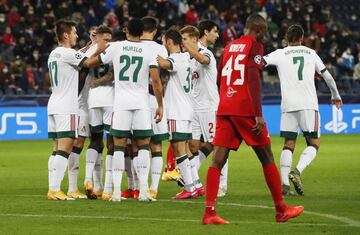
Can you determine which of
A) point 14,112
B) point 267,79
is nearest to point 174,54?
point 14,112

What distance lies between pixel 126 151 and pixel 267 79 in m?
20.1

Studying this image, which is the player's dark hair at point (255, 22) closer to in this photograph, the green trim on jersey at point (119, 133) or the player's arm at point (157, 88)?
the player's arm at point (157, 88)

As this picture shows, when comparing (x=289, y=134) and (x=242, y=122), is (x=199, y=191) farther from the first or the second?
(x=242, y=122)

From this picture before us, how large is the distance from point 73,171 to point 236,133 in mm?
3675

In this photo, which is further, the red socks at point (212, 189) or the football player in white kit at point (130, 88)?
the football player in white kit at point (130, 88)

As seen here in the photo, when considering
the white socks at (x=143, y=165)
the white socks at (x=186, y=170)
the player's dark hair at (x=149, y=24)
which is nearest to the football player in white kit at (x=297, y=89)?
the white socks at (x=186, y=170)

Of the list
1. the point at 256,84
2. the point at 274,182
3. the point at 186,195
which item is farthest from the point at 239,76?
the point at 186,195

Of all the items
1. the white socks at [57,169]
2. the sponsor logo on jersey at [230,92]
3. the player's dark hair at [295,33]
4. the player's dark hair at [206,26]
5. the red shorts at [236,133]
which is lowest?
the white socks at [57,169]

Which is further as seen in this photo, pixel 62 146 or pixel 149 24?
pixel 62 146

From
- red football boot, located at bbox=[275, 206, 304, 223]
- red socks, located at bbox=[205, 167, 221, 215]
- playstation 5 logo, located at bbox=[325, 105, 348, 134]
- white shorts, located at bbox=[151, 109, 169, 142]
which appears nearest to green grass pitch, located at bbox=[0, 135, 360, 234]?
red football boot, located at bbox=[275, 206, 304, 223]

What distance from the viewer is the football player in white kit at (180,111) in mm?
13961

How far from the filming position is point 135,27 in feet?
42.8

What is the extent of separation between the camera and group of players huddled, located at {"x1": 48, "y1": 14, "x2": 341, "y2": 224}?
42.9 ft

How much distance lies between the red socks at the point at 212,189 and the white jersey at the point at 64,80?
11.0 feet
